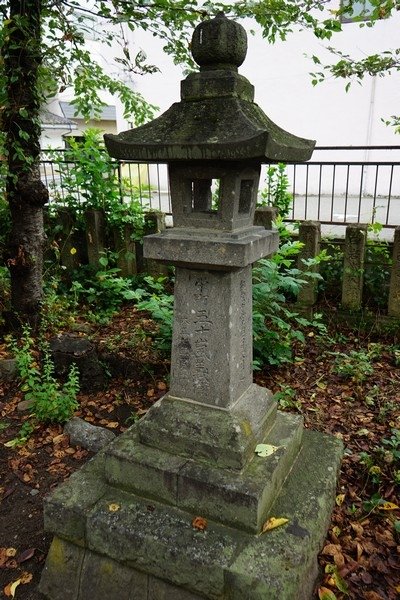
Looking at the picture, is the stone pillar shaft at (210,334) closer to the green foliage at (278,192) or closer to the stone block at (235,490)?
the stone block at (235,490)

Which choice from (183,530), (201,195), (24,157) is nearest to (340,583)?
(183,530)

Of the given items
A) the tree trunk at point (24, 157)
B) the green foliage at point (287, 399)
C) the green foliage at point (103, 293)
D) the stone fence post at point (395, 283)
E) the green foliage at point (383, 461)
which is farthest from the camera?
the green foliage at point (103, 293)

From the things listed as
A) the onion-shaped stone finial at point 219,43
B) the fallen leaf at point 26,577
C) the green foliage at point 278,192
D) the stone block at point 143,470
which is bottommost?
the fallen leaf at point 26,577

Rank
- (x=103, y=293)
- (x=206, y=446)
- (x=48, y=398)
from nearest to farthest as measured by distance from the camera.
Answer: (x=206, y=446)
(x=48, y=398)
(x=103, y=293)

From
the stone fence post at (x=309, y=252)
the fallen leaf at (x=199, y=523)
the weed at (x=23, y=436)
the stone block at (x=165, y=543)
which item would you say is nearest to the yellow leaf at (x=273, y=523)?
the stone block at (x=165, y=543)

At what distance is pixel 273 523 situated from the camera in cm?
233

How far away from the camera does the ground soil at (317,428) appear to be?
8.52 ft

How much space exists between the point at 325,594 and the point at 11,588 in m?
1.80

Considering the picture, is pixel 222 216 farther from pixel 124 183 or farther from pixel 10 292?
pixel 124 183

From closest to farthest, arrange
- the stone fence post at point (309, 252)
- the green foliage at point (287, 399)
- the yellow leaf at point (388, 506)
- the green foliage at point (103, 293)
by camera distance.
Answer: the yellow leaf at point (388, 506) → the green foliage at point (287, 399) → the stone fence post at point (309, 252) → the green foliage at point (103, 293)

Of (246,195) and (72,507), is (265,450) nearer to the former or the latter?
(72,507)

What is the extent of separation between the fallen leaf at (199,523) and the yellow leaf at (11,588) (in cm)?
117

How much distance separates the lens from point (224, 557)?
7.06 feet

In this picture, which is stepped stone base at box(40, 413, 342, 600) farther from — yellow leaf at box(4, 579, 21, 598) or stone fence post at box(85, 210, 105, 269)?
stone fence post at box(85, 210, 105, 269)
